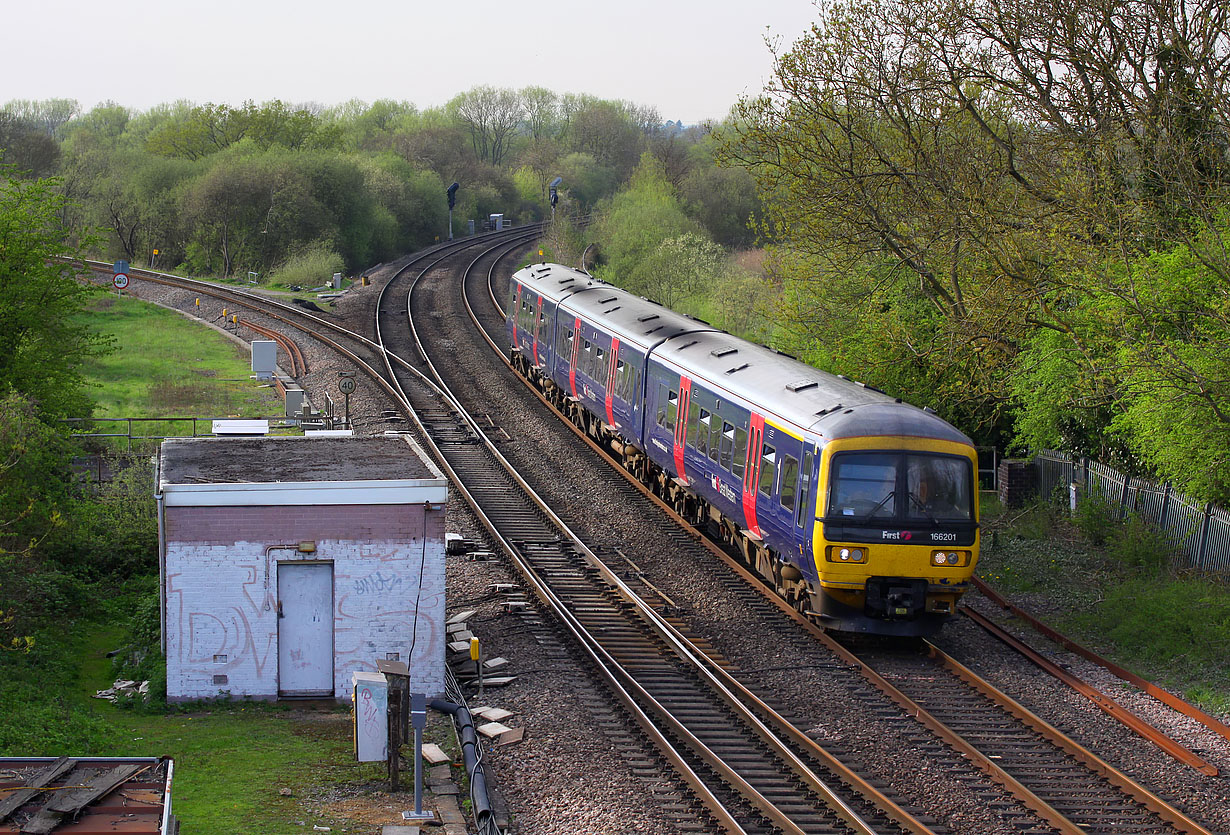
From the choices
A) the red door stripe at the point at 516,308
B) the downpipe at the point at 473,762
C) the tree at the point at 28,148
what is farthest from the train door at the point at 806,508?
the tree at the point at 28,148

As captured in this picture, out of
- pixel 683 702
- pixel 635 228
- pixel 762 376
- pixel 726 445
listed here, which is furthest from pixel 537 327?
pixel 635 228

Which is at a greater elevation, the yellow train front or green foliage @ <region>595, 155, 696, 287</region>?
green foliage @ <region>595, 155, 696, 287</region>

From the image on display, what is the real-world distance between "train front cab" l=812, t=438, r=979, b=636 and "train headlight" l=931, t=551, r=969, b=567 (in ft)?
0.04

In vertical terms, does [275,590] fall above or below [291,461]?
Answer: below

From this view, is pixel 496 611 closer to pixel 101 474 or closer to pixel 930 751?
pixel 930 751

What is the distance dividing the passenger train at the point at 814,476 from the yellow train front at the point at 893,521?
0.01 meters

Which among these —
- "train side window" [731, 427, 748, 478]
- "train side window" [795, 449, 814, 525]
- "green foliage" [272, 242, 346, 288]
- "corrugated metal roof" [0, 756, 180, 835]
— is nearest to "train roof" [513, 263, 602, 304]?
"train side window" [731, 427, 748, 478]

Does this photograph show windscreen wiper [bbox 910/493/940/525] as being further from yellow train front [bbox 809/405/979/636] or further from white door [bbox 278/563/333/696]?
white door [bbox 278/563/333/696]

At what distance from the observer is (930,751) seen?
35.2 ft

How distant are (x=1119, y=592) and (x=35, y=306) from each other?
17218 millimetres

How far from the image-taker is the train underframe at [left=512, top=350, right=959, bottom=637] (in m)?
13.2

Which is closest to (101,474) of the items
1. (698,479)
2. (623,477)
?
(623,477)

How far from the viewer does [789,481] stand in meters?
14.1

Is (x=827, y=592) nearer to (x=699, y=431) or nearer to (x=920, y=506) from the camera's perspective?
(x=920, y=506)
